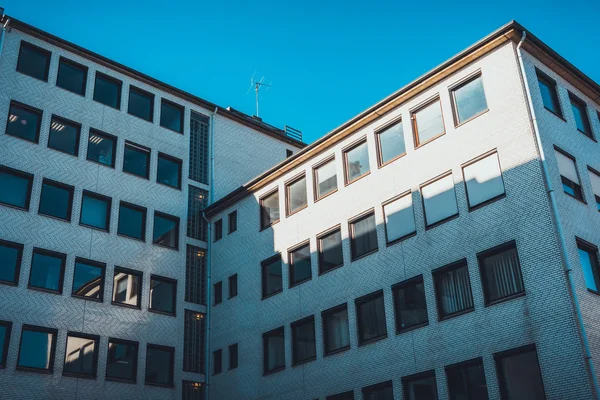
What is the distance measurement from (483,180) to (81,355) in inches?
835

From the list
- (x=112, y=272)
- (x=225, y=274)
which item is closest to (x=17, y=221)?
(x=112, y=272)

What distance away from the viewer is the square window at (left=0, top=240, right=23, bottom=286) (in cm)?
→ 3381

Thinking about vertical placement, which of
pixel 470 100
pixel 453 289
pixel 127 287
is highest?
pixel 470 100

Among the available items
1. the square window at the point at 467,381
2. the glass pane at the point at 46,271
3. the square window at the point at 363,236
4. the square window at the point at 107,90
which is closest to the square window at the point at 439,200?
the square window at the point at 363,236

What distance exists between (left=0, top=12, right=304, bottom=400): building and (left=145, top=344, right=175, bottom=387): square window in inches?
2.2

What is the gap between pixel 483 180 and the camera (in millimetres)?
27859

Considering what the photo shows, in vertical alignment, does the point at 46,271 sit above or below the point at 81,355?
above

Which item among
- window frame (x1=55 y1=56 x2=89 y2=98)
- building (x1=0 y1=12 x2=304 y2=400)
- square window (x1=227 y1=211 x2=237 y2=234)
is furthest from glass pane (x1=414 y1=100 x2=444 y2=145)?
window frame (x1=55 y1=56 x2=89 y2=98)

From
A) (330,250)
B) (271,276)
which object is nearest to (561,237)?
(330,250)

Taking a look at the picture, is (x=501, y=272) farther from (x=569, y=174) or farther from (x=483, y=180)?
(x=569, y=174)

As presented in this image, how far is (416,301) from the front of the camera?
29109 mm

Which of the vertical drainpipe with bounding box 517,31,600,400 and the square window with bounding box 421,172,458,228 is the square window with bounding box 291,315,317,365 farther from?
the vertical drainpipe with bounding box 517,31,600,400

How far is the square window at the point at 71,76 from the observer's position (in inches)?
1559

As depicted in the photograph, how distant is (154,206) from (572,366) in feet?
82.6
